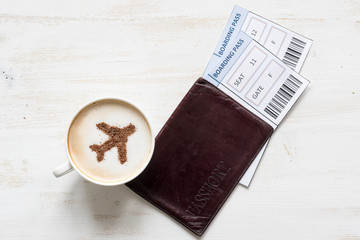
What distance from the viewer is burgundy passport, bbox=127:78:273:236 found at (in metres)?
0.73

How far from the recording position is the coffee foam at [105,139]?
2.12ft

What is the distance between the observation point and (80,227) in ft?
2.45

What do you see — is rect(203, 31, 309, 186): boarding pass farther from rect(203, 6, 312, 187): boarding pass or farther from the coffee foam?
the coffee foam

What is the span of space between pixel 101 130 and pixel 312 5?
551mm

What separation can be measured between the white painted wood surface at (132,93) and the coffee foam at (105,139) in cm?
9

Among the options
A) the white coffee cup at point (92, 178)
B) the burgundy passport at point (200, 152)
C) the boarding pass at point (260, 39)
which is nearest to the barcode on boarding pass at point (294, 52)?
the boarding pass at point (260, 39)

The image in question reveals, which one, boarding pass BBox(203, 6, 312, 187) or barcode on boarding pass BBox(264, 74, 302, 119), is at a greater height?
boarding pass BBox(203, 6, 312, 187)

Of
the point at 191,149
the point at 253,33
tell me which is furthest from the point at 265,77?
the point at 191,149

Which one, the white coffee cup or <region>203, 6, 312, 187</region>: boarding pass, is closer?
the white coffee cup

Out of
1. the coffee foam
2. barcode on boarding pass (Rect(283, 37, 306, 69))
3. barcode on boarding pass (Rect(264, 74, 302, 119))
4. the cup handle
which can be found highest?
barcode on boarding pass (Rect(283, 37, 306, 69))

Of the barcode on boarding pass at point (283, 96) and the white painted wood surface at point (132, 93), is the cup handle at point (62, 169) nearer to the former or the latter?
the white painted wood surface at point (132, 93)

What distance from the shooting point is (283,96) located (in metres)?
0.74

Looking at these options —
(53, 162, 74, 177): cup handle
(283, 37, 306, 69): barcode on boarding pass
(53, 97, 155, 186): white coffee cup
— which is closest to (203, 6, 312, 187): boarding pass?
(283, 37, 306, 69): barcode on boarding pass

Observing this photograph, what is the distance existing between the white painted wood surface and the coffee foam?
0.29 feet
